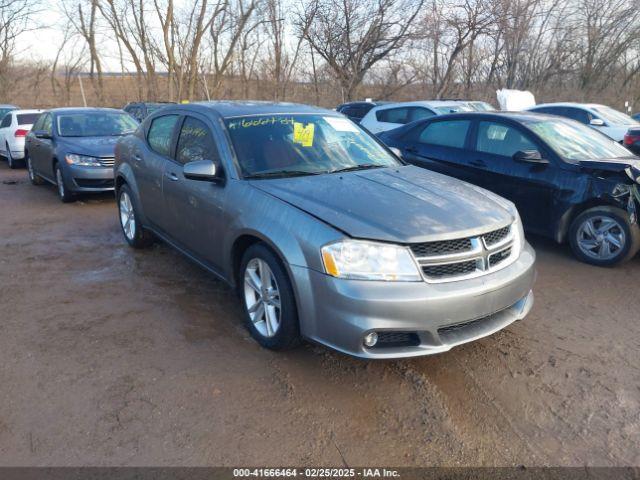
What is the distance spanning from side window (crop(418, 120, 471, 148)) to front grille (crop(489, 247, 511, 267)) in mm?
3284

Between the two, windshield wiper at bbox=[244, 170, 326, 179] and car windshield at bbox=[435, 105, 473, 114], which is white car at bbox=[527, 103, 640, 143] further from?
windshield wiper at bbox=[244, 170, 326, 179]

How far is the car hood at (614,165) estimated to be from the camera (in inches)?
188

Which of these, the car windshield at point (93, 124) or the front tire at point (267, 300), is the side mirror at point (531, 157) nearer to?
the front tire at point (267, 300)

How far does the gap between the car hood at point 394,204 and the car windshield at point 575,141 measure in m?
2.28

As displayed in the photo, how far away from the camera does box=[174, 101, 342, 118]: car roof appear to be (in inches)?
163

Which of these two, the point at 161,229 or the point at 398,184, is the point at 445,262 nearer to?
the point at 398,184

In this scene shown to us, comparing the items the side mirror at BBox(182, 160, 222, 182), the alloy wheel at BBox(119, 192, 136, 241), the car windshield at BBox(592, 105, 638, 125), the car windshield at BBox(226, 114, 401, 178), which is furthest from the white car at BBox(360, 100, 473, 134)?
the side mirror at BBox(182, 160, 222, 182)

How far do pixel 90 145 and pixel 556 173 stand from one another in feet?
22.5

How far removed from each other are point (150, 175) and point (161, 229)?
54 centimetres

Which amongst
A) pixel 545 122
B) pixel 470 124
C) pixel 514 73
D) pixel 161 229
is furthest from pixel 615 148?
pixel 514 73

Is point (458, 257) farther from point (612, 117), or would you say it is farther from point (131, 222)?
point (612, 117)

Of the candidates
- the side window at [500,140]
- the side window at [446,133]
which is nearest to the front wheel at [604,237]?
the side window at [500,140]

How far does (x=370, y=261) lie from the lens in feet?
9.07

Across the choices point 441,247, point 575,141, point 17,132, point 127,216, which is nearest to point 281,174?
point 441,247
